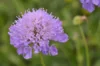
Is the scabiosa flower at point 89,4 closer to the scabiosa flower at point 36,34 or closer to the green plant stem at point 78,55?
the scabiosa flower at point 36,34

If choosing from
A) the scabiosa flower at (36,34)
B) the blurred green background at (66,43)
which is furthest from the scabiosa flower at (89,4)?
the blurred green background at (66,43)

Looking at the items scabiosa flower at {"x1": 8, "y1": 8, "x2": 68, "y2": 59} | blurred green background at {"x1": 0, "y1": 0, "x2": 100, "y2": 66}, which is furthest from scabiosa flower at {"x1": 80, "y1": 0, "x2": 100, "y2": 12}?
blurred green background at {"x1": 0, "y1": 0, "x2": 100, "y2": 66}

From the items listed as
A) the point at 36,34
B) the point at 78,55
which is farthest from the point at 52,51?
the point at 78,55

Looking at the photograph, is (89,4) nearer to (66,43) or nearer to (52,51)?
(52,51)

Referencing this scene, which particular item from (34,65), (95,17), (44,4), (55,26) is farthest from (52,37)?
(44,4)

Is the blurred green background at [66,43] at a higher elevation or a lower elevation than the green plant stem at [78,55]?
higher

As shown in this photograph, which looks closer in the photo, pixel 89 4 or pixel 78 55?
pixel 89 4

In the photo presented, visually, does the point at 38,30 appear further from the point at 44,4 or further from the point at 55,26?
the point at 44,4
